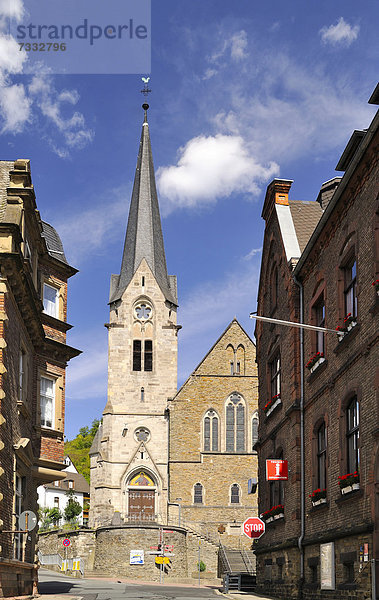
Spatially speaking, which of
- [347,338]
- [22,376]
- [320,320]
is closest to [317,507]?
[347,338]

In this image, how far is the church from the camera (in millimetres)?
59312

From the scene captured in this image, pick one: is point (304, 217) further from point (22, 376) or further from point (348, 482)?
point (348, 482)

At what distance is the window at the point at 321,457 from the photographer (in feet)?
70.1

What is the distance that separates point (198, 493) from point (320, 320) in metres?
39.0

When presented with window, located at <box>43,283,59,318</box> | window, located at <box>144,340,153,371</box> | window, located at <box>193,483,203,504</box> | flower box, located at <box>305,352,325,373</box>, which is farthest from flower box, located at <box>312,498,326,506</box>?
window, located at <box>144,340,153,371</box>

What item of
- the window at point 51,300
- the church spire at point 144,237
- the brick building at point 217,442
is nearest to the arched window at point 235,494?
the brick building at point 217,442

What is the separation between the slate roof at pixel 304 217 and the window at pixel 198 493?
34849mm

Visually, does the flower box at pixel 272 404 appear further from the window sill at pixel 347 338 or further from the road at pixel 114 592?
the window sill at pixel 347 338

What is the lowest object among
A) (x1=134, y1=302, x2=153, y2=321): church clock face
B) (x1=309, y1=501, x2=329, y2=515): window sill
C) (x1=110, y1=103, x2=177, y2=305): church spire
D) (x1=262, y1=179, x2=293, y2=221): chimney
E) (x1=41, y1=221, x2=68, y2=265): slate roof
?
(x1=309, y1=501, x2=329, y2=515): window sill

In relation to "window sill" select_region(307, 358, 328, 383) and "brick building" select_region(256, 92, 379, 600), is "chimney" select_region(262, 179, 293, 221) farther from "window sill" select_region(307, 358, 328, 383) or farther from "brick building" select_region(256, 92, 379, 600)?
"window sill" select_region(307, 358, 328, 383)

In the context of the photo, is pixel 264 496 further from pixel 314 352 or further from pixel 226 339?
pixel 226 339

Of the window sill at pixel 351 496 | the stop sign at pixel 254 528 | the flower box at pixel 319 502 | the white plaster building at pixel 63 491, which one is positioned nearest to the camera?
the window sill at pixel 351 496

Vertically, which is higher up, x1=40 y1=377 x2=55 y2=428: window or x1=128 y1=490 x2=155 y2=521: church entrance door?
x1=40 y1=377 x2=55 y2=428: window

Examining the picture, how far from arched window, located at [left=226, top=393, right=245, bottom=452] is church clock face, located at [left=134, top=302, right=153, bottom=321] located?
937 cm
